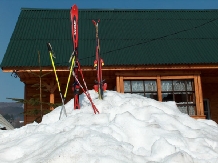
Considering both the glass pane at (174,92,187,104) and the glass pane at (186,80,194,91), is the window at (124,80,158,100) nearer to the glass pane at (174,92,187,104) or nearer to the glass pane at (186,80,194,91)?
the glass pane at (174,92,187,104)

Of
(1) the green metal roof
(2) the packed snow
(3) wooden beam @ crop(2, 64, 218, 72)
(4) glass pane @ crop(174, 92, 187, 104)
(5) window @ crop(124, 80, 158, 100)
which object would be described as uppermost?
(1) the green metal roof

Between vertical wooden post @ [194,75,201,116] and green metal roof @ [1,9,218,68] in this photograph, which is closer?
vertical wooden post @ [194,75,201,116]

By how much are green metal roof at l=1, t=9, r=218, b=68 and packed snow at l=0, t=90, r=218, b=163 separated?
20.7 ft

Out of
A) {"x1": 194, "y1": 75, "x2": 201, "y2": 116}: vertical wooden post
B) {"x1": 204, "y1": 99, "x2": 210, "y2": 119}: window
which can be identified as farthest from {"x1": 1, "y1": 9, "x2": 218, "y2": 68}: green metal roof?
{"x1": 204, "y1": 99, "x2": 210, "y2": 119}: window

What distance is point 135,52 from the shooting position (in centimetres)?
1326

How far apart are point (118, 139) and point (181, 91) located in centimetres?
825

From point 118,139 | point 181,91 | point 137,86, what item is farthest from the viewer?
point 181,91

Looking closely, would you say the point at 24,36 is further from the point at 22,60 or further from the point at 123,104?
the point at 123,104

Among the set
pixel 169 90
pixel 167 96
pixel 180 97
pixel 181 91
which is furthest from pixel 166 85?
pixel 180 97

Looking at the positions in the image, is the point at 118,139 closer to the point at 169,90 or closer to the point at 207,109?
the point at 169,90

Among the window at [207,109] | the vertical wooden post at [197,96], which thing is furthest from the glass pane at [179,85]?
the window at [207,109]

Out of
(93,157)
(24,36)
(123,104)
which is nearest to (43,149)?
(93,157)

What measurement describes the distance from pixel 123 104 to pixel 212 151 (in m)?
2.24

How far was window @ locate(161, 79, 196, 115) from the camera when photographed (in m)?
12.5
